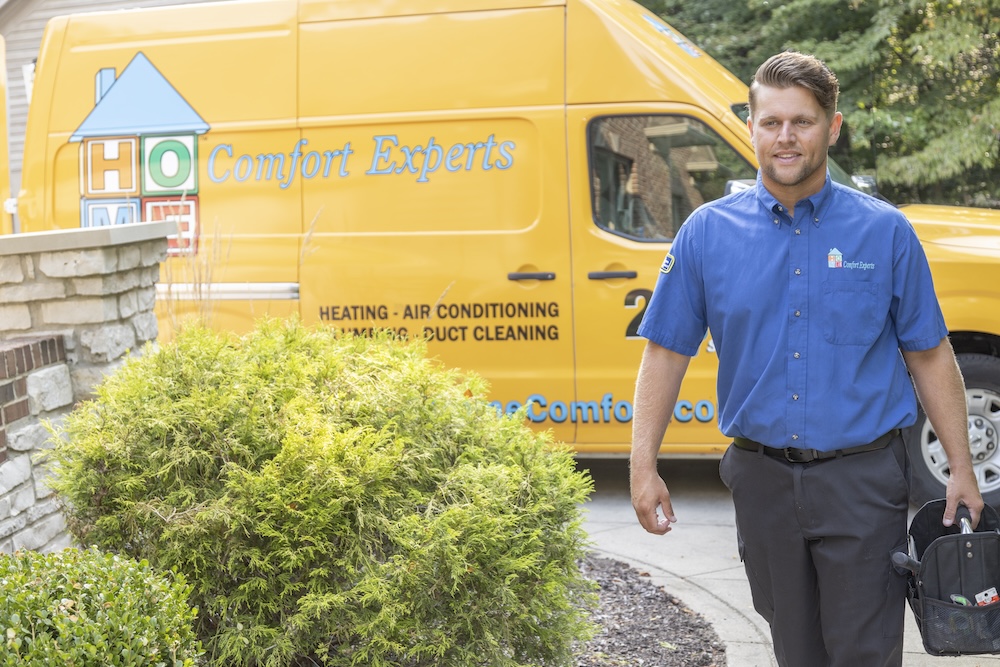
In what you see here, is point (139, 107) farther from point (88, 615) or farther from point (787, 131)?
point (88, 615)

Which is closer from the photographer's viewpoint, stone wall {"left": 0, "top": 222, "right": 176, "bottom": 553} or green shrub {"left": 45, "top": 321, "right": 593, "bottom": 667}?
green shrub {"left": 45, "top": 321, "right": 593, "bottom": 667}

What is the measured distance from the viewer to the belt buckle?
2.87 m

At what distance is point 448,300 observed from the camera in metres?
6.36

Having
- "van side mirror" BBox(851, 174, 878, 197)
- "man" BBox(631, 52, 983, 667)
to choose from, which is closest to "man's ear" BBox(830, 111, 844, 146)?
"man" BBox(631, 52, 983, 667)

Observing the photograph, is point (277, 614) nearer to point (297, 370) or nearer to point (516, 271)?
point (297, 370)

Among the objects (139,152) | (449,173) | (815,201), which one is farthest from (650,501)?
(139,152)

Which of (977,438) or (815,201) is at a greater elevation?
(815,201)

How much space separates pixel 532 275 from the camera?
245 inches

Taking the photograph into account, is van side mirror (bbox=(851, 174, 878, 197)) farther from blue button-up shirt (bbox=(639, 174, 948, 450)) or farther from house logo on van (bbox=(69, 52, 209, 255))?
house logo on van (bbox=(69, 52, 209, 255))

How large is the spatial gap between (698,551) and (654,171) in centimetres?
205

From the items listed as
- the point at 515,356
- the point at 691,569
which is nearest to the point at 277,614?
the point at 691,569

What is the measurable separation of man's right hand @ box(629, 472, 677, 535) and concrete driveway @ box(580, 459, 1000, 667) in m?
0.44

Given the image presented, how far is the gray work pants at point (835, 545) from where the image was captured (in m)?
2.83

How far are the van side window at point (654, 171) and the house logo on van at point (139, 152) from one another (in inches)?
92.5
